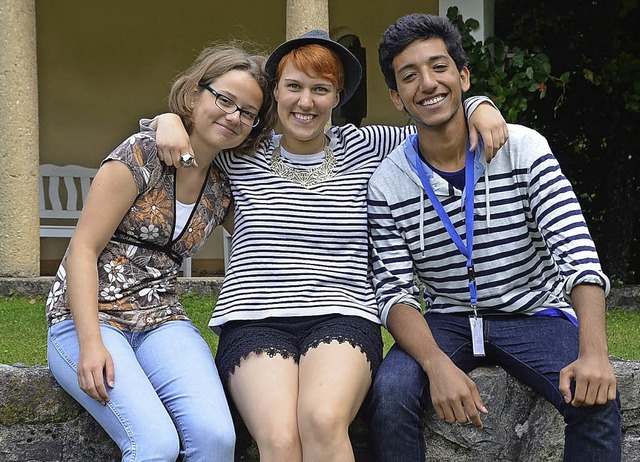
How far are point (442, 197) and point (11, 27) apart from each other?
4.56m

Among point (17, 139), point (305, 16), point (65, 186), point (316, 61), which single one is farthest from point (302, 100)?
point (65, 186)

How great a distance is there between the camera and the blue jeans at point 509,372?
2648 millimetres

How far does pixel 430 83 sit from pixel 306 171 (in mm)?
490

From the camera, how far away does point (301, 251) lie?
301 centimetres

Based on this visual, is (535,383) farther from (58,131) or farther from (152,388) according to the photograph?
(58,131)

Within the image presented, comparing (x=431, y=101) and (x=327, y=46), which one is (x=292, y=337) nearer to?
(x=431, y=101)

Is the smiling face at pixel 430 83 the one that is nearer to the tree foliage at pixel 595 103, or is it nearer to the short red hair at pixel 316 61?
the short red hair at pixel 316 61

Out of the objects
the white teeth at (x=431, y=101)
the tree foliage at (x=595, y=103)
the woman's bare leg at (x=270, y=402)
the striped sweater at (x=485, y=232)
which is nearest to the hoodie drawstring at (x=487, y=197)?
the striped sweater at (x=485, y=232)

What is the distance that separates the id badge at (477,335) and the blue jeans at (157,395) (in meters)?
0.78

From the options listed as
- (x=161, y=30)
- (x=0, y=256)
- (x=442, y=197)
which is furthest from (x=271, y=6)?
(x=442, y=197)

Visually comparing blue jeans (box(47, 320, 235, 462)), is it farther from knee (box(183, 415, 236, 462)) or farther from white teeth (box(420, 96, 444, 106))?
white teeth (box(420, 96, 444, 106))

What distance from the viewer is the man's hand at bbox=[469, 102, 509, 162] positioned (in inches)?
114

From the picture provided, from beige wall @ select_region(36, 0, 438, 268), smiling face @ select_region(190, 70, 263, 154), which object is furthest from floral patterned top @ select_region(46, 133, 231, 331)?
beige wall @ select_region(36, 0, 438, 268)

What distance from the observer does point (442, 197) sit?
2.99 metres
